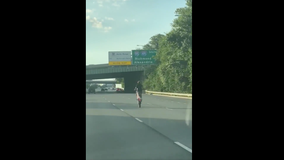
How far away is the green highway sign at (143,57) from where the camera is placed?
52844mm

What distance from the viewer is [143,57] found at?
53.3m

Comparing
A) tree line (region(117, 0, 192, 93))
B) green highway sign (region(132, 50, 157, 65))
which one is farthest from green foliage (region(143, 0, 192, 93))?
green highway sign (region(132, 50, 157, 65))

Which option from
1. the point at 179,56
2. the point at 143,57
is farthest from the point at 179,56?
the point at 143,57

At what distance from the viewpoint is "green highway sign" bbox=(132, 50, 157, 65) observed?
5284 centimetres

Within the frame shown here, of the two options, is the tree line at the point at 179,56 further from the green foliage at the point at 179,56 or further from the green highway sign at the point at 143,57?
the green highway sign at the point at 143,57

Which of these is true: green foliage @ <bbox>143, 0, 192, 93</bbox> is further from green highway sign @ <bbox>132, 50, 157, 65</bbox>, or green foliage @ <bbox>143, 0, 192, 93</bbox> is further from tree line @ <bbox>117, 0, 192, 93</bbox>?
green highway sign @ <bbox>132, 50, 157, 65</bbox>

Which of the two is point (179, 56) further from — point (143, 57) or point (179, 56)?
point (143, 57)

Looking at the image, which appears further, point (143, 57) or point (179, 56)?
point (143, 57)

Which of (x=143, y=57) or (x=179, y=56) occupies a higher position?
(x=143, y=57)
